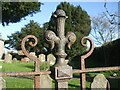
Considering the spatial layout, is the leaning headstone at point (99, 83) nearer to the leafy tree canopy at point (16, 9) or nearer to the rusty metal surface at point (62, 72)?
the rusty metal surface at point (62, 72)

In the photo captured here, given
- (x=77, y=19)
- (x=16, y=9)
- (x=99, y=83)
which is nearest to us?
(x=99, y=83)

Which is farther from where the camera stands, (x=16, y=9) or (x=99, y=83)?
(x=16, y=9)

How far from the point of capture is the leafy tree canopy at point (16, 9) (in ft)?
47.7

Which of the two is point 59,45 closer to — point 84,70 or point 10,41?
point 84,70

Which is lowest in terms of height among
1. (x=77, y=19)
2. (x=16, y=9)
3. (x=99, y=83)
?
(x=99, y=83)

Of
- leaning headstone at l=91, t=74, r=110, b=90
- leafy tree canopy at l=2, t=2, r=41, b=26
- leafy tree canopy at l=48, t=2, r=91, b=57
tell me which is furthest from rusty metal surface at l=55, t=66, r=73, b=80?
leafy tree canopy at l=48, t=2, r=91, b=57

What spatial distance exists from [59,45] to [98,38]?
1956 centimetres

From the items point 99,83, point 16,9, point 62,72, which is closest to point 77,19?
point 16,9

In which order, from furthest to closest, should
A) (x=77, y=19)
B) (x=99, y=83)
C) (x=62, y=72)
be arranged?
(x=77, y=19) < (x=99, y=83) < (x=62, y=72)

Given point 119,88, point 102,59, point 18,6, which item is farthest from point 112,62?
point 18,6

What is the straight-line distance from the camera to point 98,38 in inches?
805

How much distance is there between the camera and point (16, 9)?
15.3 metres

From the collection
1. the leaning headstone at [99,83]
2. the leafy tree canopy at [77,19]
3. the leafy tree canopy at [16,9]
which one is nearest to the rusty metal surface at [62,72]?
the leaning headstone at [99,83]

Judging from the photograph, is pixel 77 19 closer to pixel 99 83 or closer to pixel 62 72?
pixel 99 83
